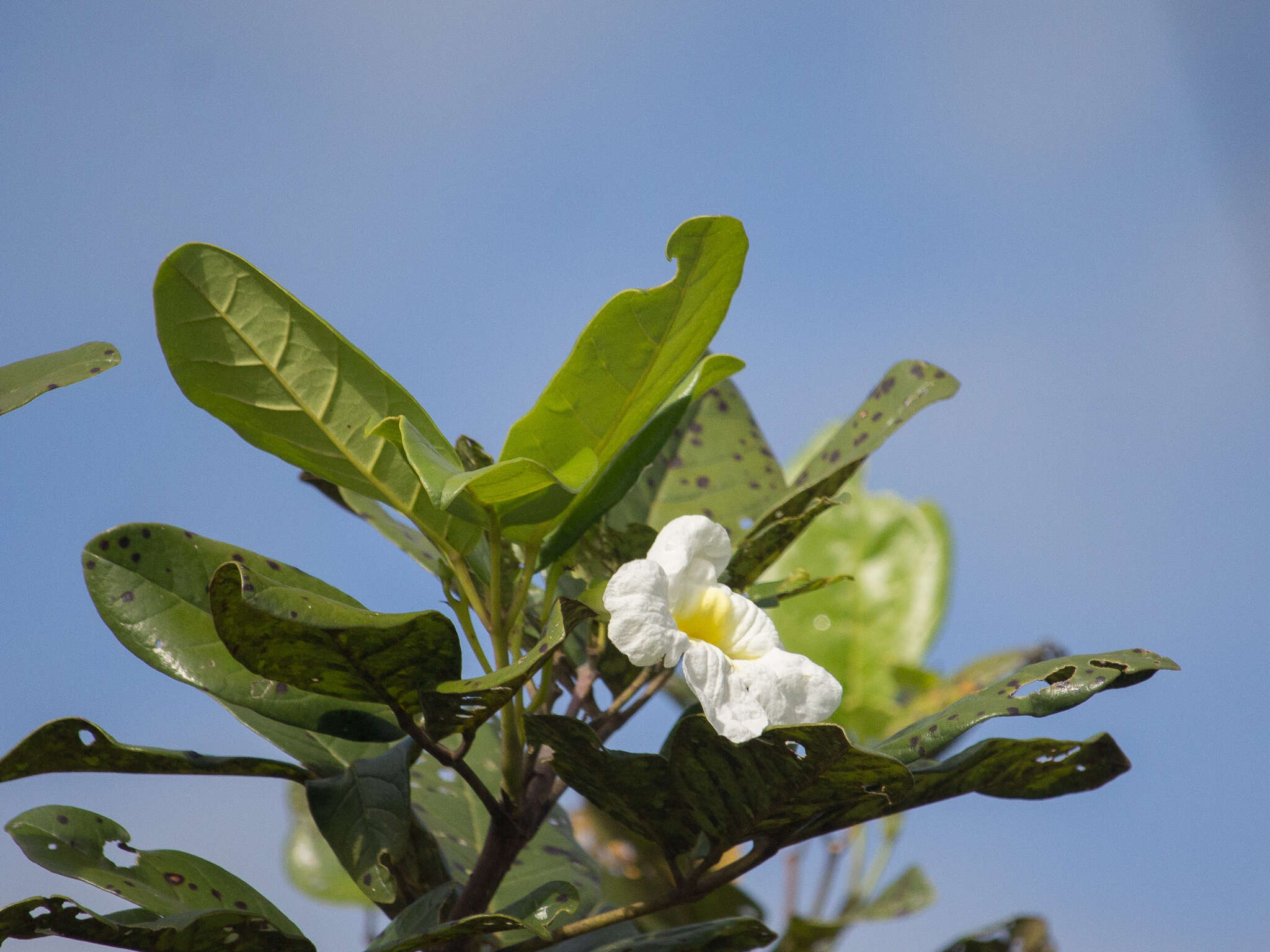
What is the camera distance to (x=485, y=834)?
1.31 m

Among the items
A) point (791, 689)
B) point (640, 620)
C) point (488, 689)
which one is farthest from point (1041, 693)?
point (488, 689)

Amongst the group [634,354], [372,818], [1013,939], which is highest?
[634,354]

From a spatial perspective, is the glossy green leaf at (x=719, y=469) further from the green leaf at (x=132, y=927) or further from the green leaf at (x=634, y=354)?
the green leaf at (x=132, y=927)

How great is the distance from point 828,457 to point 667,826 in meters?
0.45

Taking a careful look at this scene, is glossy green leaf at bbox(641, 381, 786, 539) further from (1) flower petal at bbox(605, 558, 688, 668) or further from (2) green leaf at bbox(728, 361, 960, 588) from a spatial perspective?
(1) flower petal at bbox(605, 558, 688, 668)

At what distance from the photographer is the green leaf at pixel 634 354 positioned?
2.72ft

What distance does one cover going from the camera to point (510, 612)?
3.06 ft

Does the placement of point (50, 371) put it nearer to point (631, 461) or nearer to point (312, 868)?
point (631, 461)

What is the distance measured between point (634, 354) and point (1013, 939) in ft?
2.66

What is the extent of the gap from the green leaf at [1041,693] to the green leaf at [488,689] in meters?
0.30

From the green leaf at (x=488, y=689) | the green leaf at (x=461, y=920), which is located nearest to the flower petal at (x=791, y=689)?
the green leaf at (x=488, y=689)

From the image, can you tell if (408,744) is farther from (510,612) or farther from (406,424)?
(406,424)

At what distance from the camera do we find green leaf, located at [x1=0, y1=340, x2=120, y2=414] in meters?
0.87

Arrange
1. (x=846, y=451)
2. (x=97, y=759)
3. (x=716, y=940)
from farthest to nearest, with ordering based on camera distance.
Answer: (x=846, y=451) → (x=716, y=940) → (x=97, y=759)
